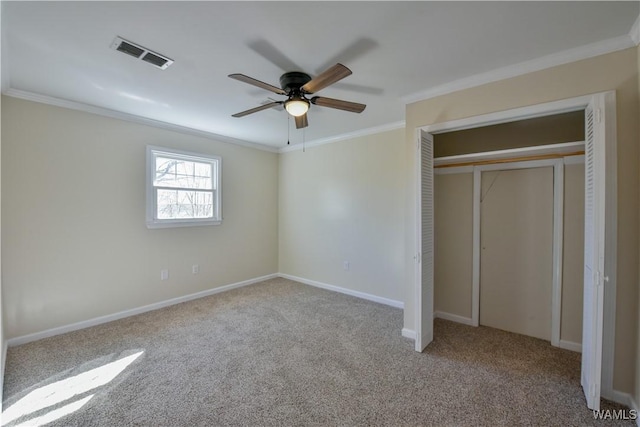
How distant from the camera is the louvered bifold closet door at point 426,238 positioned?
252cm

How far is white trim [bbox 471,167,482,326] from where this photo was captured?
3.08 metres

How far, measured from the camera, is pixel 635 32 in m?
1.72

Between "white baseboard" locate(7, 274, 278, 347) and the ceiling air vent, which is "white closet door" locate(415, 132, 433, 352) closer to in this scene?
the ceiling air vent

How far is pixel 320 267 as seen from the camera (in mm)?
4609

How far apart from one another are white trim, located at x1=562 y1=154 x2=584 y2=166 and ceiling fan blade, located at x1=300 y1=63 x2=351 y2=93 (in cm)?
237

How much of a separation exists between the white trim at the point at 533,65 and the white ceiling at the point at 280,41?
0.02 m

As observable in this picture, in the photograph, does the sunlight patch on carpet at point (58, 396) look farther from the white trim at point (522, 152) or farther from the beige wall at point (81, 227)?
the white trim at point (522, 152)

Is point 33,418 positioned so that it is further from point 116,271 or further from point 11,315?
point 116,271

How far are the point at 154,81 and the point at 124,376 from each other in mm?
2532

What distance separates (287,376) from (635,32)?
341 cm

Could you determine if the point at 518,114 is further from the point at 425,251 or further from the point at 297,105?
the point at 297,105

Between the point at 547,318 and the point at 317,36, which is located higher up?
the point at 317,36

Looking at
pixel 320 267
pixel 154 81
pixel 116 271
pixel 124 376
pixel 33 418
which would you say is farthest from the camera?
pixel 320 267

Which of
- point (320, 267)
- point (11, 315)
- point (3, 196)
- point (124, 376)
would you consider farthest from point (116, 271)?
point (320, 267)
